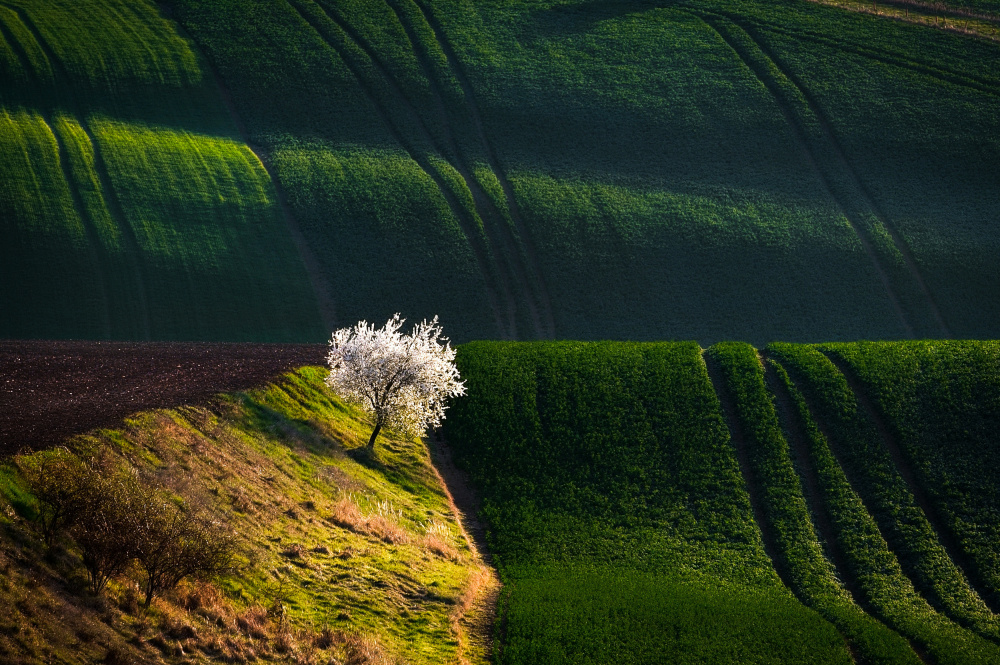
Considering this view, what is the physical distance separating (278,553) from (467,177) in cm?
5627

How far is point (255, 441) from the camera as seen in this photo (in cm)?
4144

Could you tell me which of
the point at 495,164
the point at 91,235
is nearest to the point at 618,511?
the point at 495,164

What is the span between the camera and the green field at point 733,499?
115 ft

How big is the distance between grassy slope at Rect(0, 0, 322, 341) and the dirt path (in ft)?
72.6

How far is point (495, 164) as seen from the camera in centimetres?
8581

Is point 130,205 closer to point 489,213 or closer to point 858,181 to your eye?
point 489,213

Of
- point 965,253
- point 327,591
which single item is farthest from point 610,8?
point 327,591

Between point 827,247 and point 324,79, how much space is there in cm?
5645

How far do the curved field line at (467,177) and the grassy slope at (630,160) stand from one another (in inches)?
10.0

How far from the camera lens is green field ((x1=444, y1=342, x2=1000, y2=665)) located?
35094 mm

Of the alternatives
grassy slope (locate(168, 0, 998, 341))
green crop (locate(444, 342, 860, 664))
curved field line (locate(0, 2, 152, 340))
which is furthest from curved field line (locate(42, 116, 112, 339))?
green crop (locate(444, 342, 860, 664))

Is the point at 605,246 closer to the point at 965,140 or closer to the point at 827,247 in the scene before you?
the point at 827,247

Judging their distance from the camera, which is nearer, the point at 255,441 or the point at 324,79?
the point at 255,441

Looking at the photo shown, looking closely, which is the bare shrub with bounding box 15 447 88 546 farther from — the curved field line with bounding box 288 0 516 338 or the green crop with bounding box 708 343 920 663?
the curved field line with bounding box 288 0 516 338
